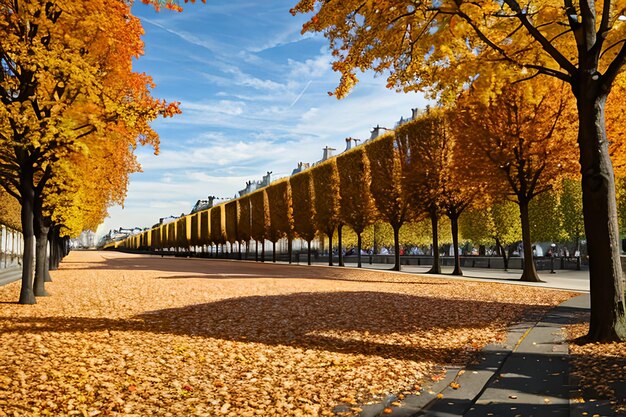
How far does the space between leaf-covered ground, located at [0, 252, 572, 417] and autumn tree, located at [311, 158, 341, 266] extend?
27.1 metres

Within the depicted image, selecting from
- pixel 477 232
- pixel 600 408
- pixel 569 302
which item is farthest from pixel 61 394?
pixel 477 232

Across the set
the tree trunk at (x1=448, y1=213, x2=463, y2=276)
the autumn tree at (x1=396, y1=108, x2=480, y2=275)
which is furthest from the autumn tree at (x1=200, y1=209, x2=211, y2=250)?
the tree trunk at (x1=448, y1=213, x2=463, y2=276)

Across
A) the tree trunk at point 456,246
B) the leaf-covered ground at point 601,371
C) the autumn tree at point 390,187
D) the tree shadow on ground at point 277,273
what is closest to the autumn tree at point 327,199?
the tree shadow on ground at point 277,273

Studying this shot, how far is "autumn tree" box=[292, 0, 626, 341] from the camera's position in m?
8.16

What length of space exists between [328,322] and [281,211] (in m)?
42.2

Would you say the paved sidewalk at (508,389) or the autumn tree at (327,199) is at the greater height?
the autumn tree at (327,199)

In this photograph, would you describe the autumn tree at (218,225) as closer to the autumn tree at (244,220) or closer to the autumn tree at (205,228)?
the autumn tree at (205,228)

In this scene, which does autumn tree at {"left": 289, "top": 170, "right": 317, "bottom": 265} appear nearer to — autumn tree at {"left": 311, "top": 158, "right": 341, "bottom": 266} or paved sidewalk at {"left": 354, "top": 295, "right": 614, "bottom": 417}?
autumn tree at {"left": 311, "top": 158, "right": 341, "bottom": 266}

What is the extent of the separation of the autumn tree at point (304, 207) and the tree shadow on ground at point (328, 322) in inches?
→ 1249

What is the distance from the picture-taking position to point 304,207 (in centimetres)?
4838

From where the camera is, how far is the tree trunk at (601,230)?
8094mm

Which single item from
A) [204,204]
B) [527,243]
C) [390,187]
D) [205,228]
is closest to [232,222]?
[205,228]

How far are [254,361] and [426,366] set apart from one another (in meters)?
2.56

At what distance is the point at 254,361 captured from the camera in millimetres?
7516
